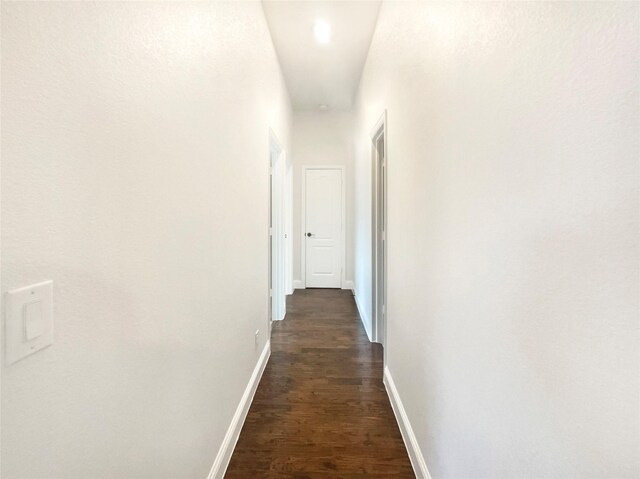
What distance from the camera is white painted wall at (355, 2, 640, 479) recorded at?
509mm

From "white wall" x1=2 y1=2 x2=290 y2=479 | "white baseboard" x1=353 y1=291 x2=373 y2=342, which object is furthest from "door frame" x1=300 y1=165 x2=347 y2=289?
"white wall" x1=2 y1=2 x2=290 y2=479

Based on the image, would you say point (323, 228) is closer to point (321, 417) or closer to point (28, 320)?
point (321, 417)

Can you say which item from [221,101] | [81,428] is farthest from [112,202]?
[221,101]

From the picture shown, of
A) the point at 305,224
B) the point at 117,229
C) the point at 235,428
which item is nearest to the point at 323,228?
the point at 305,224

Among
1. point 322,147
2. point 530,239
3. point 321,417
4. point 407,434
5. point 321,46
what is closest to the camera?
point 530,239

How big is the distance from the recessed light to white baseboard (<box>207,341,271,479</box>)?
2747mm

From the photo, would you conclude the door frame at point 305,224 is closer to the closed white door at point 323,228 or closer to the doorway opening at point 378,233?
the closed white door at point 323,228

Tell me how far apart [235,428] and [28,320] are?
1443 millimetres

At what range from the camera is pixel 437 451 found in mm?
1253

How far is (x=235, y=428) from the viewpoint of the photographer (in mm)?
1653

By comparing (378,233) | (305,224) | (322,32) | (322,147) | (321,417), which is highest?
(322,32)

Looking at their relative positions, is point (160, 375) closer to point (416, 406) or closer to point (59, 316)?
point (59, 316)

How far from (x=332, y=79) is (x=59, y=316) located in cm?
374

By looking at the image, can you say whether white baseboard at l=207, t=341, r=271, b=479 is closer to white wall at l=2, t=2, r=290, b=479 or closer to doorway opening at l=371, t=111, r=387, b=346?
white wall at l=2, t=2, r=290, b=479
